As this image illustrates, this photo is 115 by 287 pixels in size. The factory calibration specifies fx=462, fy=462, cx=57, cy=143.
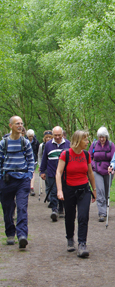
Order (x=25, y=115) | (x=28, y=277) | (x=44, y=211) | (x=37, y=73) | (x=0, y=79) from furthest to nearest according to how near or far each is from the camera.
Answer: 1. (x=25, y=115)
2. (x=37, y=73)
3. (x=0, y=79)
4. (x=44, y=211)
5. (x=28, y=277)

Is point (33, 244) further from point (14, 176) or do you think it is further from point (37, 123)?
point (37, 123)

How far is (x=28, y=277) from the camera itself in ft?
17.5

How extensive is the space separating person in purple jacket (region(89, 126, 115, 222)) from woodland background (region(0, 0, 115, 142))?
25.2 ft

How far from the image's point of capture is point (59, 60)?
1082 inches

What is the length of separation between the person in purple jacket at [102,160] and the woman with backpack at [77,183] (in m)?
3.27

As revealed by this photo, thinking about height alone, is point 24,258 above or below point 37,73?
below

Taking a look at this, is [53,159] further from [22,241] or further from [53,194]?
[22,241]

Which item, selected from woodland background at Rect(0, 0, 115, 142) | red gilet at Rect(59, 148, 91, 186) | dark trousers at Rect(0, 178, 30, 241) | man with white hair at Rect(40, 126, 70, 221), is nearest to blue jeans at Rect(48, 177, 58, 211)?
man with white hair at Rect(40, 126, 70, 221)

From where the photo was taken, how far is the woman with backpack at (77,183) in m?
6.47

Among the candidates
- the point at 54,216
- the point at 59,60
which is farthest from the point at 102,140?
the point at 59,60

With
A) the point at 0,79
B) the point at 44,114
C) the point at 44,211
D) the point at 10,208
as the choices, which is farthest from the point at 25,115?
the point at 10,208

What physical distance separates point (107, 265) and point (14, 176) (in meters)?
2.04

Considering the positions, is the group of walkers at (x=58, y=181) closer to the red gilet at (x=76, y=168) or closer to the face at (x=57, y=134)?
the red gilet at (x=76, y=168)

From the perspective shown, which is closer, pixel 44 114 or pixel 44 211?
pixel 44 211
